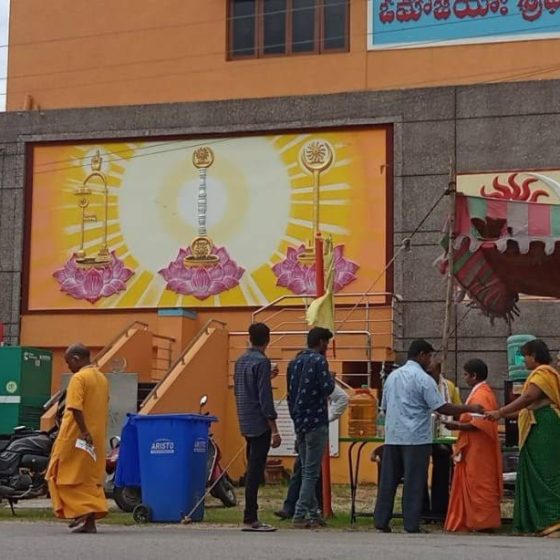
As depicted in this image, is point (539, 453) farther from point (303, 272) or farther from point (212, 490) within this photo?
point (303, 272)

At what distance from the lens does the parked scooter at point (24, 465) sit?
13.9m

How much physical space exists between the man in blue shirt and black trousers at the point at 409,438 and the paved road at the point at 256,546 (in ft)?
0.95

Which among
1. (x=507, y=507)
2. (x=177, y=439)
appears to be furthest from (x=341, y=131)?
(x=177, y=439)

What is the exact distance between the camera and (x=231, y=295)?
22578mm

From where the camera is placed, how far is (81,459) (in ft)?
37.0

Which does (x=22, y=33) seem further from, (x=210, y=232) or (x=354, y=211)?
(x=354, y=211)

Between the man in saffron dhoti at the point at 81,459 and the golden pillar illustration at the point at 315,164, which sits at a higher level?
the golden pillar illustration at the point at 315,164

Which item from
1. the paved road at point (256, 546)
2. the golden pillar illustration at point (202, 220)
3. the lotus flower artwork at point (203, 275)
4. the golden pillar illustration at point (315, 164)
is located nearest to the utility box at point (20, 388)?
the lotus flower artwork at point (203, 275)

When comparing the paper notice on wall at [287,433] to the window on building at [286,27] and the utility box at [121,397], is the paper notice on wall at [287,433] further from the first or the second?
the window on building at [286,27]

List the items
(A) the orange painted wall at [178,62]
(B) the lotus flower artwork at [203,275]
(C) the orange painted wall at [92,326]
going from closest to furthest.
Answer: (C) the orange painted wall at [92,326] → (B) the lotus flower artwork at [203,275] → (A) the orange painted wall at [178,62]

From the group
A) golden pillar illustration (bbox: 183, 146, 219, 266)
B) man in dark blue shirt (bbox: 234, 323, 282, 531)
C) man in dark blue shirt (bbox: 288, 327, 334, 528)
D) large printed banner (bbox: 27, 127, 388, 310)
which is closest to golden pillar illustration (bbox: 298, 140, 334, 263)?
large printed banner (bbox: 27, 127, 388, 310)

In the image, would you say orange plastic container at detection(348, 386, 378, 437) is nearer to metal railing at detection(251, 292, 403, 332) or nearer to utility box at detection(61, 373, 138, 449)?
utility box at detection(61, 373, 138, 449)

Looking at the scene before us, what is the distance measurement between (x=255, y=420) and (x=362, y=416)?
2.13 metres

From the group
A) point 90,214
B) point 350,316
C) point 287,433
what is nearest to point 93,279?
point 90,214
